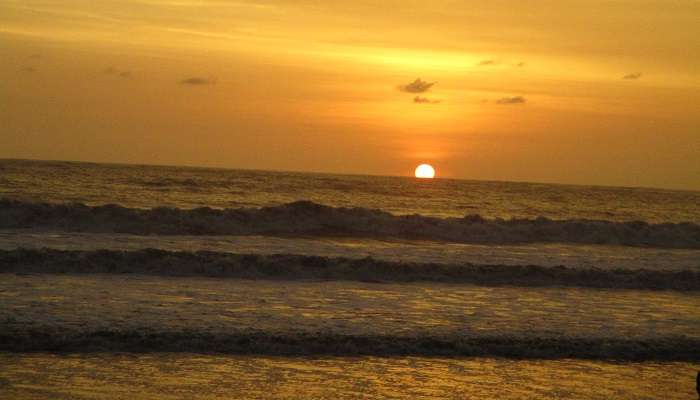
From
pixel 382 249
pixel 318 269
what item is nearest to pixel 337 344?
pixel 318 269

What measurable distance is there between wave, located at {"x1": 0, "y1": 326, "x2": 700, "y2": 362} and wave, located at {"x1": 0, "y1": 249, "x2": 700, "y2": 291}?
19.4 ft

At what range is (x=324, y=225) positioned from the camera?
28.0 m

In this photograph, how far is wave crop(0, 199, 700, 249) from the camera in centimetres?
2431

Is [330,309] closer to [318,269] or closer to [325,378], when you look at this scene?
[325,378]

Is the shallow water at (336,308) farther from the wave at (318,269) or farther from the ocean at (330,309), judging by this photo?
the wave at (318,269)

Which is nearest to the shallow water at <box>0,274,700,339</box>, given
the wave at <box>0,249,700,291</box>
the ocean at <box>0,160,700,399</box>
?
the ocean at <box>0,160,700,399</box>

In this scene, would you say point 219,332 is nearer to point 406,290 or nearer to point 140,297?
point 140,297

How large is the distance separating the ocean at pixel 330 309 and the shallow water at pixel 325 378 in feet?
0.12

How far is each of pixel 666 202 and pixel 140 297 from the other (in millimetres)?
52257

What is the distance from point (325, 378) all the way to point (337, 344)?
4.56 feet

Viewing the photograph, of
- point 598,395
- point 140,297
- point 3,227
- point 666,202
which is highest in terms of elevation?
point 666,202

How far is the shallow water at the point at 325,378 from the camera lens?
8.78 m

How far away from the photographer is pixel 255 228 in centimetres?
2623

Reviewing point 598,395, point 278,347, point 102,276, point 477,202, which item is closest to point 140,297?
point 102,276
